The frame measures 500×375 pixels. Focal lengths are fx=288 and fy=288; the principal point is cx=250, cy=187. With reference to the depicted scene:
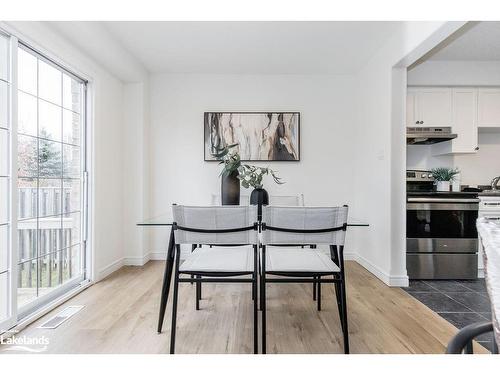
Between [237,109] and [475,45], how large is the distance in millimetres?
2616

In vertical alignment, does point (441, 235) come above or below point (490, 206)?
below

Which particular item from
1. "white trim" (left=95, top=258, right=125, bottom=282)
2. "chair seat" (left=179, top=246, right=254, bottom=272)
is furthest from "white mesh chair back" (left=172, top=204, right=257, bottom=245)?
"white trim" (left=95, top=258, right=125, bottom=282)

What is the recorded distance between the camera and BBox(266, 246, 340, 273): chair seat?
166 cm

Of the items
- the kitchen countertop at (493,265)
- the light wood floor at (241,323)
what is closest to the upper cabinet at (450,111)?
the light wood floor at (241,323)

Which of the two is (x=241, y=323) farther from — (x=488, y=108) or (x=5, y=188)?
(x=488, y=108)

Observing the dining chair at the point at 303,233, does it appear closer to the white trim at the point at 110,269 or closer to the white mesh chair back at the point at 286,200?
the white mesh chair back at the point at 286,200

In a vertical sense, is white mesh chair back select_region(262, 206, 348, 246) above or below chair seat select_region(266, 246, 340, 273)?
above

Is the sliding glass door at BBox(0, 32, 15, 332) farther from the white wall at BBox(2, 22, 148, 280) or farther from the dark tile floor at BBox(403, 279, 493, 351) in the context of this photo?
the dark tile floor at BBox(403, 279, 493, 351)

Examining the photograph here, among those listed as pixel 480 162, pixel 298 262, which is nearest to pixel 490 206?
pixel 480 162

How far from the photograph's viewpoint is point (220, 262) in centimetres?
175

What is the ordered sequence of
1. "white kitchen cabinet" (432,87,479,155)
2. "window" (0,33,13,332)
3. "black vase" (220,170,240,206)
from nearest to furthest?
"window" (0,33,13,332) → "black vase" (220,170,240,206) → "white kitchen cabinet" (432,87,479,155)

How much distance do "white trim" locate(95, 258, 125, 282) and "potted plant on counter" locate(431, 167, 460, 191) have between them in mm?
3855

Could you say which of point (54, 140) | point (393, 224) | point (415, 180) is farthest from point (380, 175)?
point (54, 140)

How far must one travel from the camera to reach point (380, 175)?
2.99 metres
